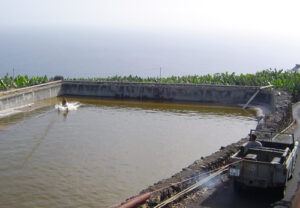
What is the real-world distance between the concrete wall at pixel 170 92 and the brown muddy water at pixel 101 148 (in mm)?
3199

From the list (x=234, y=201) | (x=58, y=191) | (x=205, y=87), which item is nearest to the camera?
(x=234, y=201)

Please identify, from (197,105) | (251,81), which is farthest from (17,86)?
(251,81)

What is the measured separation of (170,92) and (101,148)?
24344mm

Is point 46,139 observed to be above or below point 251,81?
below

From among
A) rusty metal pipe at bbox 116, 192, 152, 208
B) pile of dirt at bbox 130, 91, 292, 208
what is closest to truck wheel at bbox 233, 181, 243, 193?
pile of dirt at bbox 130, 91, 292, 208

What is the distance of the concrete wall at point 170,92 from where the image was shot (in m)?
51.5

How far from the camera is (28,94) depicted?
4878 cm

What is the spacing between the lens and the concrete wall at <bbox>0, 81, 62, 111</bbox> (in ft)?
147

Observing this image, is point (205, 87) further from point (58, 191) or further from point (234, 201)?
point (234, 201)

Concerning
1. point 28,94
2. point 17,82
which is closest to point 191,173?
point 28,94

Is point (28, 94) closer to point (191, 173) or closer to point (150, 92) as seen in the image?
point (150, 92)

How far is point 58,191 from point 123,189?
311 cm

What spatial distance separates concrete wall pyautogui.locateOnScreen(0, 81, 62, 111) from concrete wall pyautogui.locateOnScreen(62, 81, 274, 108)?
2.24 metres

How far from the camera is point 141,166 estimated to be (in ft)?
86.7
